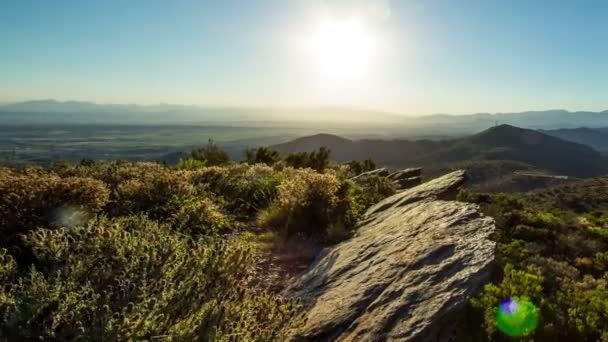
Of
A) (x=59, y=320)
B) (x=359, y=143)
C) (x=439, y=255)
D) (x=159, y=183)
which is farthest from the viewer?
(x=359, y=143)

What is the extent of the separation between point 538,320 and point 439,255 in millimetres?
1212

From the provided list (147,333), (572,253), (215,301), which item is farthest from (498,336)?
(572,253)

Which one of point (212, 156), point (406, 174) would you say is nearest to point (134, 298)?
point (406, 174)

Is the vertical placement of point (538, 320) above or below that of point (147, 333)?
below

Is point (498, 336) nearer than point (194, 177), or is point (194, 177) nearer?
point (498, 336)

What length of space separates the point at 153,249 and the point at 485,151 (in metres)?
145

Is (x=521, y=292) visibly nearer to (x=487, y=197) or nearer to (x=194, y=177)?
(x=487, y=197)

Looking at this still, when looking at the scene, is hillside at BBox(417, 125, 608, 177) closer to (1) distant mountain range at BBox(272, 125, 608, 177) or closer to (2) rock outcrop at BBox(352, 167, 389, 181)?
(1) distant mountain range at BBox(272, 125, 608, 177)

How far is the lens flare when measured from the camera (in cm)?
397

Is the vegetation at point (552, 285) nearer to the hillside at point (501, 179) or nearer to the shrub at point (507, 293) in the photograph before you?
the shrub at point (507, 293)

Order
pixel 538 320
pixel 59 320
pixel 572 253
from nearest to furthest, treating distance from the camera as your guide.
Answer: pixel 59 320 < pixel 538 320 < pixel 572 253

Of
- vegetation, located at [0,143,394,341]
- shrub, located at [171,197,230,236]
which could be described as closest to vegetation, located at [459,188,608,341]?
vegetation, located at [0,143,394,341]

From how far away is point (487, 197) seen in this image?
12297 mm

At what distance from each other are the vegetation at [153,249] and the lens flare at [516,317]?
218 cm
